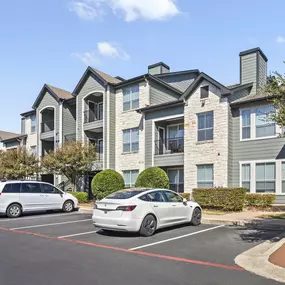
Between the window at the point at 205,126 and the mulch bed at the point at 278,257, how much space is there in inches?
509

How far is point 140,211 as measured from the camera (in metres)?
10.7

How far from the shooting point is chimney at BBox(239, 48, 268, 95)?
21.8m

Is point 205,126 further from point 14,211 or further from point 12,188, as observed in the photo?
point 14,211

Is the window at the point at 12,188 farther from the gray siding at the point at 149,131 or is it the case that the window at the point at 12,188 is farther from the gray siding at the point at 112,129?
the gray siding at the point at 112,129

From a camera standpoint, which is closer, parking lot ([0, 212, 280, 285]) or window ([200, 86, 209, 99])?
parking lot ([0, 212, 280, 285])

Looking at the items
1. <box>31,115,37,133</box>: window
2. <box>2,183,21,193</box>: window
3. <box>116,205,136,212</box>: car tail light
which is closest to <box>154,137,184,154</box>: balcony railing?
<box>2,183,21,193</box>: window

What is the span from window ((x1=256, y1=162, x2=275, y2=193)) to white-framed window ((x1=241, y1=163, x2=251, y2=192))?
54 centimetres

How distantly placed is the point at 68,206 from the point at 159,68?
Answer: 15.8m

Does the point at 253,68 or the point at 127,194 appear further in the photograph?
the point at 253,68

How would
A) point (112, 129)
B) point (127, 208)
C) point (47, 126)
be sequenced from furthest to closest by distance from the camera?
point (47, 126) < point (112, 129) < point (127, 208)

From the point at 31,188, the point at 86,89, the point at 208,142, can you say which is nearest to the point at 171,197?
the point at 31,188

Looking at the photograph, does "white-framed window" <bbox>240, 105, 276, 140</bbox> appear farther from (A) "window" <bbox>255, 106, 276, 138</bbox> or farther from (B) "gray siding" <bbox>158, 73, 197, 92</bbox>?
(B) "gray siding" <bbox>158, 73, 197, 92</bbox>

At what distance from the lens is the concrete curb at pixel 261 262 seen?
635cm

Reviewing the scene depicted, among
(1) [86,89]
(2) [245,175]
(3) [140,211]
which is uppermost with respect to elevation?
(1) [86,89]
